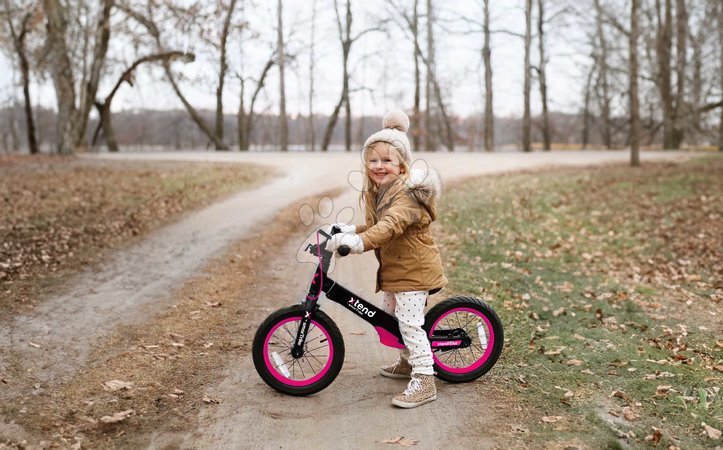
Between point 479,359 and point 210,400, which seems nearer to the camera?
point 210,400

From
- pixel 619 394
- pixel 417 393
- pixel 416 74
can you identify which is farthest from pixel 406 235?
pixel 416 74

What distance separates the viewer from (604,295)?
8.03 metres

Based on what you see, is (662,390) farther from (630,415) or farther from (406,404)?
(406,404)

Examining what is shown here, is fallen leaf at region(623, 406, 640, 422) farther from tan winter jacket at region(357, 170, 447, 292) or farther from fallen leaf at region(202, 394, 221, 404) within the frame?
fallen leaf at region(202, 394, 221, 404)

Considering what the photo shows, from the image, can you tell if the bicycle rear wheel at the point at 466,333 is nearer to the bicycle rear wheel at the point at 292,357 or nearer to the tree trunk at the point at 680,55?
the bicycle rear wheel at the point at 292,357

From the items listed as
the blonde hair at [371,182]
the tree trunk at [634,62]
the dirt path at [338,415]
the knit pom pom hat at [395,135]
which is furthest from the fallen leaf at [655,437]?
the tree trunk at [634,62]

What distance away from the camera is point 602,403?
4.67 metres

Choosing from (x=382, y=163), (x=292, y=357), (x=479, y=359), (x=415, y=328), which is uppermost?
(x=382, y=163)

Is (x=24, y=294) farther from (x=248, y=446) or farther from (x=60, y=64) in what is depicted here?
(x=60, y=64)

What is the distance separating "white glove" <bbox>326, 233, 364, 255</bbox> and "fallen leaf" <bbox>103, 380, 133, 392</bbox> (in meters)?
2.15

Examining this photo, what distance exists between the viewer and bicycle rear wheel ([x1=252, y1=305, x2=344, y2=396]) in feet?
15.4

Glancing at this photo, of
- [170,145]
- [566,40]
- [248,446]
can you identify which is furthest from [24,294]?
[170,145]

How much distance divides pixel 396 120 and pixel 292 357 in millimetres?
1955

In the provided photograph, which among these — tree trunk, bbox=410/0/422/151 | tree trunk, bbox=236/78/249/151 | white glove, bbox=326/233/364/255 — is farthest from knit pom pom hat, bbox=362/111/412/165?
tree trunk, bbox=236/78/249/151
